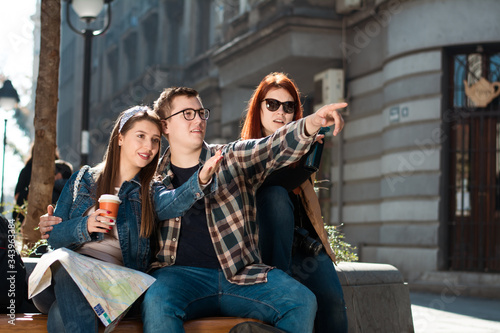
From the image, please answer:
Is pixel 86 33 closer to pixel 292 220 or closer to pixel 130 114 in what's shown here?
pixel 130 114

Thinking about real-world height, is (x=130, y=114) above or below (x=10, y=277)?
above

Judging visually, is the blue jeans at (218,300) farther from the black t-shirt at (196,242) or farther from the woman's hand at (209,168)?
the woman's hand at (209,168)

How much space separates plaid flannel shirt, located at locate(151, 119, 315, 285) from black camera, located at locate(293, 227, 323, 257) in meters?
0.44

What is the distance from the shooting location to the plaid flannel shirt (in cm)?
356

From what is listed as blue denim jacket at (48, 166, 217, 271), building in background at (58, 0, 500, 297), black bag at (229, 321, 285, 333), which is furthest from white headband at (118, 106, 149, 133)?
building in background at (58, 0, 500, 297)

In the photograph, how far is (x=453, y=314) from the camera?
8.71 m

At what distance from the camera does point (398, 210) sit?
40.0 ft

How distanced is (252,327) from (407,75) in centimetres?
942

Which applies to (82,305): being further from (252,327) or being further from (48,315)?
(252,327)

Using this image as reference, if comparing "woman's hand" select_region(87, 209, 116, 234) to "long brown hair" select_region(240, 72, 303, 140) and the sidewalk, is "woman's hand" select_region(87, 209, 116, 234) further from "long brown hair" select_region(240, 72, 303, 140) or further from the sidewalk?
the sidewalk

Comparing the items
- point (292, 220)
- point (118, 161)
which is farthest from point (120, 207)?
point (292, 220)

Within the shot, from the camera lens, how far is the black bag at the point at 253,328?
3326 millimetres

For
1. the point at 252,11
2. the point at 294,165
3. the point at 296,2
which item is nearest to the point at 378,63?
the point at 296,2

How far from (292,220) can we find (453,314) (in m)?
5.34
